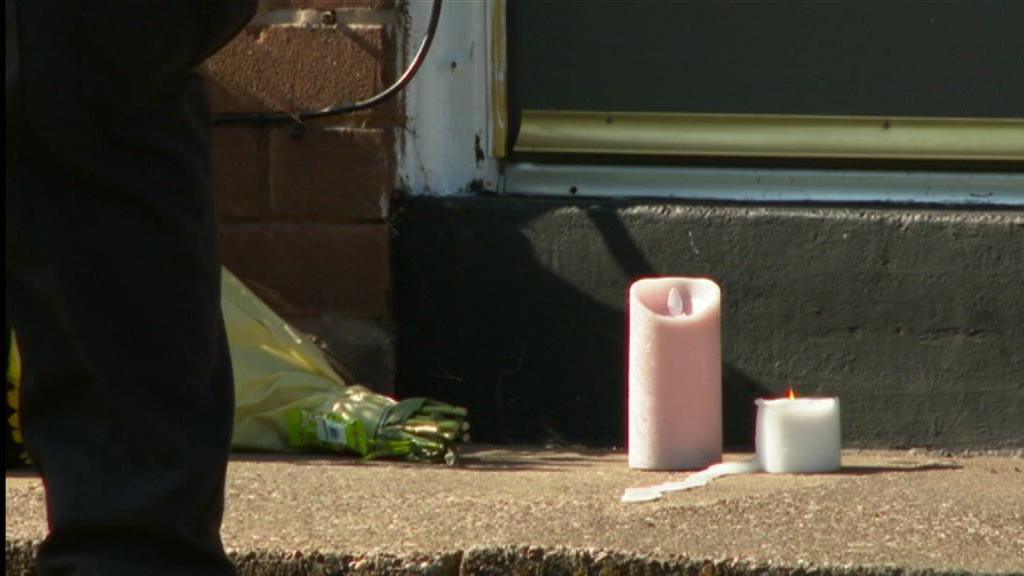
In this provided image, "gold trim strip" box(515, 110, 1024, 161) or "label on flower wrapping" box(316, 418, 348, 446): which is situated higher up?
"gold trim strip" box(515, 110, 1024, 161)

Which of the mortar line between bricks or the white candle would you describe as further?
the mortar line between bricks

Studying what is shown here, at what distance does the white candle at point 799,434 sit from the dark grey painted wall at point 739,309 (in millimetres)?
378

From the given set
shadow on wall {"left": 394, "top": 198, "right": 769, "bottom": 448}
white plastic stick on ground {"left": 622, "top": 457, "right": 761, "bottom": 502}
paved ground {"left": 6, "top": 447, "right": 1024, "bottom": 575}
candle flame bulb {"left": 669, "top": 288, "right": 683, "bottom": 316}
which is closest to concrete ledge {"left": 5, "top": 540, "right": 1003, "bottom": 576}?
paved ground {"left": 6, "top": 447, "right": 1024, "bottom": 575}

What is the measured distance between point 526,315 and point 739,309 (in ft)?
1.41

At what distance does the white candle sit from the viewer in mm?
3477

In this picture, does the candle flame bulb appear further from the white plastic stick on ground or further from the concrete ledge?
the concrete ledge

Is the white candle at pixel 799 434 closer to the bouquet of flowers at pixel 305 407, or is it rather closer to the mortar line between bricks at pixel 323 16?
the bouquet of flowers at pixel 305 407

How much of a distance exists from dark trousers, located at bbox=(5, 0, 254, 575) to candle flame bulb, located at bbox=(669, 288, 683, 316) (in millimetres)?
1626

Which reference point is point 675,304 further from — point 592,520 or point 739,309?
point 592,520

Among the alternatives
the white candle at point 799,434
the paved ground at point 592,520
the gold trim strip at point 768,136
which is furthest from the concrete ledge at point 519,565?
the gold trim strip at point 768,136

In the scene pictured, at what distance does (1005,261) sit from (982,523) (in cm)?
99

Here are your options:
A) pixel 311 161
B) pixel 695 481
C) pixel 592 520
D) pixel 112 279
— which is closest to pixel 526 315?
pixel 311 161

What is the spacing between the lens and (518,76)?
400cm

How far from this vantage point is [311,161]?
12.9 feet
